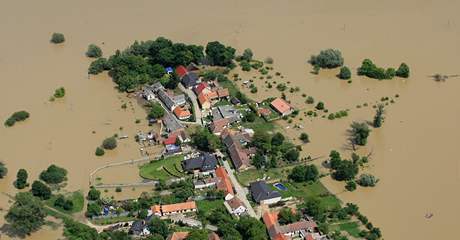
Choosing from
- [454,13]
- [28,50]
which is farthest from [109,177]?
[454,13]

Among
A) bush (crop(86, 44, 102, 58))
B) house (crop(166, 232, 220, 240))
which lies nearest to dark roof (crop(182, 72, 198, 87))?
bush (crop(86, 44, 102, 58))

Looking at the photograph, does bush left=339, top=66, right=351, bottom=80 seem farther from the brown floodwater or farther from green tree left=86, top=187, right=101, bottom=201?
green tree left=86, top=187, right=101, bottom=201

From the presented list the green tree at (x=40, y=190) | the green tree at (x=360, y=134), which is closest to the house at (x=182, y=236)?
the green tree at (x=40, y=190)

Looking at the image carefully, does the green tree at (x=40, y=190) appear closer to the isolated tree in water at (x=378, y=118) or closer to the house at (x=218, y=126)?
the house at (x=218, y=126)

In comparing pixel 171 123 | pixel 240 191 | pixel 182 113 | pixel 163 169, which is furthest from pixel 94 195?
pixel 182 113

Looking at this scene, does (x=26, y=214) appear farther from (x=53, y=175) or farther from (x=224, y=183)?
(x=224, y=183)

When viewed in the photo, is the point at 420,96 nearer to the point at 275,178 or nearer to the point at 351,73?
the point at 351,73
